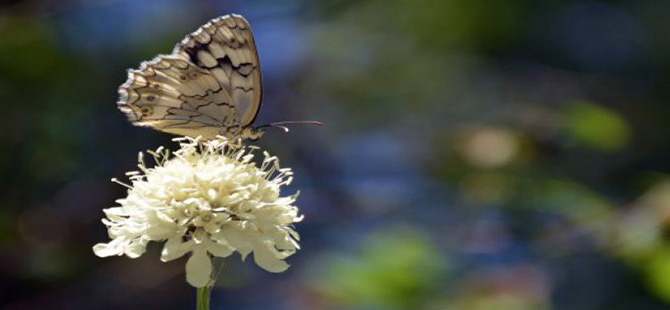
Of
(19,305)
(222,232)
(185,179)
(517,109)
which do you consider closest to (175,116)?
(185,179)

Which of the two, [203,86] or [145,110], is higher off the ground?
[203,86]

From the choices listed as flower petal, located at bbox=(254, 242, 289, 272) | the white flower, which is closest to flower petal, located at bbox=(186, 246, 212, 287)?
the white flower

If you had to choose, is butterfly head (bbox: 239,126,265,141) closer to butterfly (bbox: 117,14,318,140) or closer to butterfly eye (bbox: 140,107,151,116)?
butterfly (bbox: 117,14,318,140)

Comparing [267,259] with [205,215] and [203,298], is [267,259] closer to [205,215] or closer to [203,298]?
[205,215]

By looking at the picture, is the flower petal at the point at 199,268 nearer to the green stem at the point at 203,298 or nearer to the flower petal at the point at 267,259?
the green stem at the point at 203,298

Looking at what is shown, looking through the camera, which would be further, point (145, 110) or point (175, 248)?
point (145, 110)

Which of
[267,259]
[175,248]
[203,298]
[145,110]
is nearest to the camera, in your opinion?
[203,298]

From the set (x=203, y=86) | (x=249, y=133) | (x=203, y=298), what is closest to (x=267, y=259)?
(x=203, y=298)
